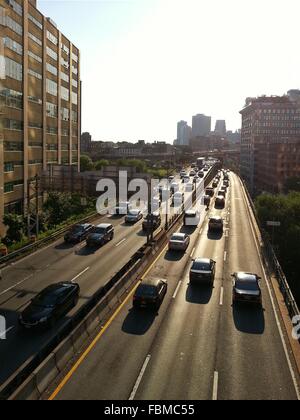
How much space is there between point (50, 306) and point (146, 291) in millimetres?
5370

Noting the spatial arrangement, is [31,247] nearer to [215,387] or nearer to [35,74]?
[215,387]

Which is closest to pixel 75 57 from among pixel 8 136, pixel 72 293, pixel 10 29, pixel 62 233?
pixel 10 29

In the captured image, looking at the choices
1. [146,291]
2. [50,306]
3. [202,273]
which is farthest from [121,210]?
[50,306]

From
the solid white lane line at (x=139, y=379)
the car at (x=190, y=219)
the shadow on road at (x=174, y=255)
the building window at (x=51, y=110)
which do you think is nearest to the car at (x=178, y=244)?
the shadow on road at (x=174, y=255)

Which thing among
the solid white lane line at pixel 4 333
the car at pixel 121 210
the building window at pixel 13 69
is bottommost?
the solid white lane line at pixel 4 333

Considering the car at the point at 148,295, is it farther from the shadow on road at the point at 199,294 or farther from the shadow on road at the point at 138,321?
the shadow on road at the point at 199,294

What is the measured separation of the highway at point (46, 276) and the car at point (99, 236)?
0.61 m

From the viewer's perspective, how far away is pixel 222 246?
40969mm

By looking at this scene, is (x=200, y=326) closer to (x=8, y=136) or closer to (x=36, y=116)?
(x=8, y=136)

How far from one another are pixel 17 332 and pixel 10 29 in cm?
4507

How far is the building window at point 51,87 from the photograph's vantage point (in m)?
69.1

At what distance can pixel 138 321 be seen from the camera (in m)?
21.6

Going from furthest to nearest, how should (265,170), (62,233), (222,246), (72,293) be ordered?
(265,170) < (62,233) < (222,246) < (72,293)

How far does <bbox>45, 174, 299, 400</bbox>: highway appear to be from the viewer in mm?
15000
